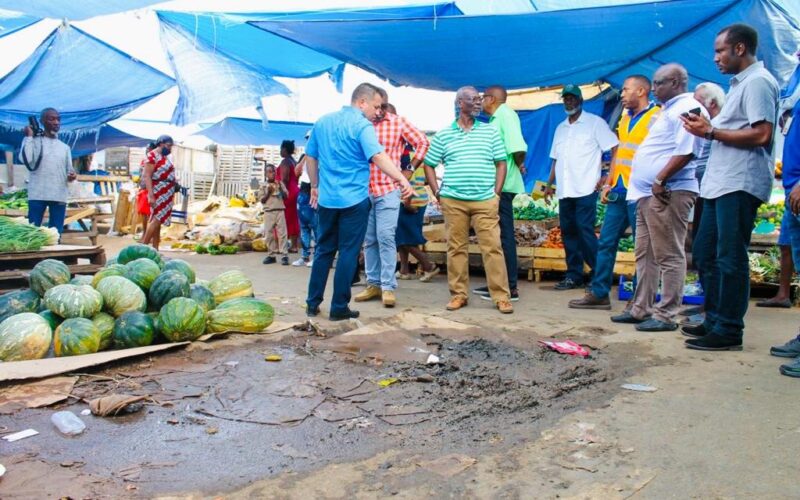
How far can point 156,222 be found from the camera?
1022 centimetres

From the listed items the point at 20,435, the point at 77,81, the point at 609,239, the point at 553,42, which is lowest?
the point at 20,435

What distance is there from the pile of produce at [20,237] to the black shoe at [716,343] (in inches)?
243

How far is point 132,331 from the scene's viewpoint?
14.0 ft

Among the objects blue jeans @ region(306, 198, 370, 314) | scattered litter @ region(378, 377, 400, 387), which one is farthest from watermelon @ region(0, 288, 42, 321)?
scattered litter @ region(378, 377, 400, 387)

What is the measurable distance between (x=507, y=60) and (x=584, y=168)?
6.94 ft

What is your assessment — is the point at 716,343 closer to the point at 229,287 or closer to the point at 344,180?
the point at 344,180

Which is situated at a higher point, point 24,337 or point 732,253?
point 732,253

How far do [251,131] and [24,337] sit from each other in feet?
49.6

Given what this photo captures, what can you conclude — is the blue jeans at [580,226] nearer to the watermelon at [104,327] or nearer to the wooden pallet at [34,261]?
the watermelon at [104,327]

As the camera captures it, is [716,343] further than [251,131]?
No

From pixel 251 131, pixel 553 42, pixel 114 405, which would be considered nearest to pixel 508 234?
pixel 553 42

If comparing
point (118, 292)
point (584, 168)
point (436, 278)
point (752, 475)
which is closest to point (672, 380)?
point (752, 475)

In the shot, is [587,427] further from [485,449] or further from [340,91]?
[340,91]

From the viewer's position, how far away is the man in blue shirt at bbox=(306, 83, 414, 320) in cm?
541
